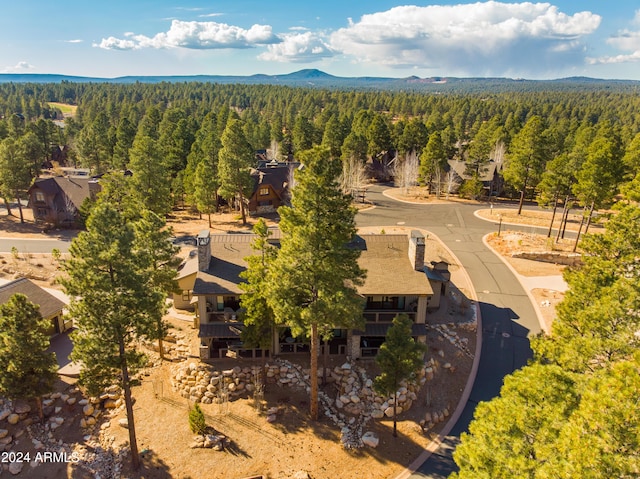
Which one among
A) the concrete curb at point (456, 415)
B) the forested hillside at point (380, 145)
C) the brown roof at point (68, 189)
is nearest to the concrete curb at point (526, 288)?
the concrete curb at point (456, 415)

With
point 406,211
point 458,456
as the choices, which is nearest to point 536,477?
point 458,456

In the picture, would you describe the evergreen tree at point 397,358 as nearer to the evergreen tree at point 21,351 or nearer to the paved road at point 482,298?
the paved road at point 482,298

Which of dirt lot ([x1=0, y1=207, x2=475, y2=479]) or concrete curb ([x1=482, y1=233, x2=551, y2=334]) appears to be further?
concrete curb ([x1=482, y1=233, x2=551, y2=334])

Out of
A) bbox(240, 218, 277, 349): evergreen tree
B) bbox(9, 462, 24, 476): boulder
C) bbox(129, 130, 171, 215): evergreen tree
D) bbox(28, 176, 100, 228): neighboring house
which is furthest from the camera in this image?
bbox(28, 176, 100, 228): neighboring house

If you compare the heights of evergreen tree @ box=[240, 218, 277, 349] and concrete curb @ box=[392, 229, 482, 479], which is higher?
evergreen tree @ box=[240, 218, 277, 349]

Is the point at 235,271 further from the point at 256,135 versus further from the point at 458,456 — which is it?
the point at 256,135

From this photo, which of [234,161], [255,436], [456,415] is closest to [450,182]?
[234,161]

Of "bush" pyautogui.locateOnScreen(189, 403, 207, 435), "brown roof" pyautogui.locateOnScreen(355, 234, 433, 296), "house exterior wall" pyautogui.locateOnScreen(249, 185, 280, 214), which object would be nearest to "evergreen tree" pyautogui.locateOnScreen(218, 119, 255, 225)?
"house exterior wall" pyautogui.locateOnScreen(249, 185, 280, 214)

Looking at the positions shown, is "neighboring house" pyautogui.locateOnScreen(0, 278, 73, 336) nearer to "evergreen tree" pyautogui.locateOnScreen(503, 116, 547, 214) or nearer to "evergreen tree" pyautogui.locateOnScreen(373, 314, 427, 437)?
"evergreen tree" pyautogui.locateOnScreen(373, 314, 427, 437)
